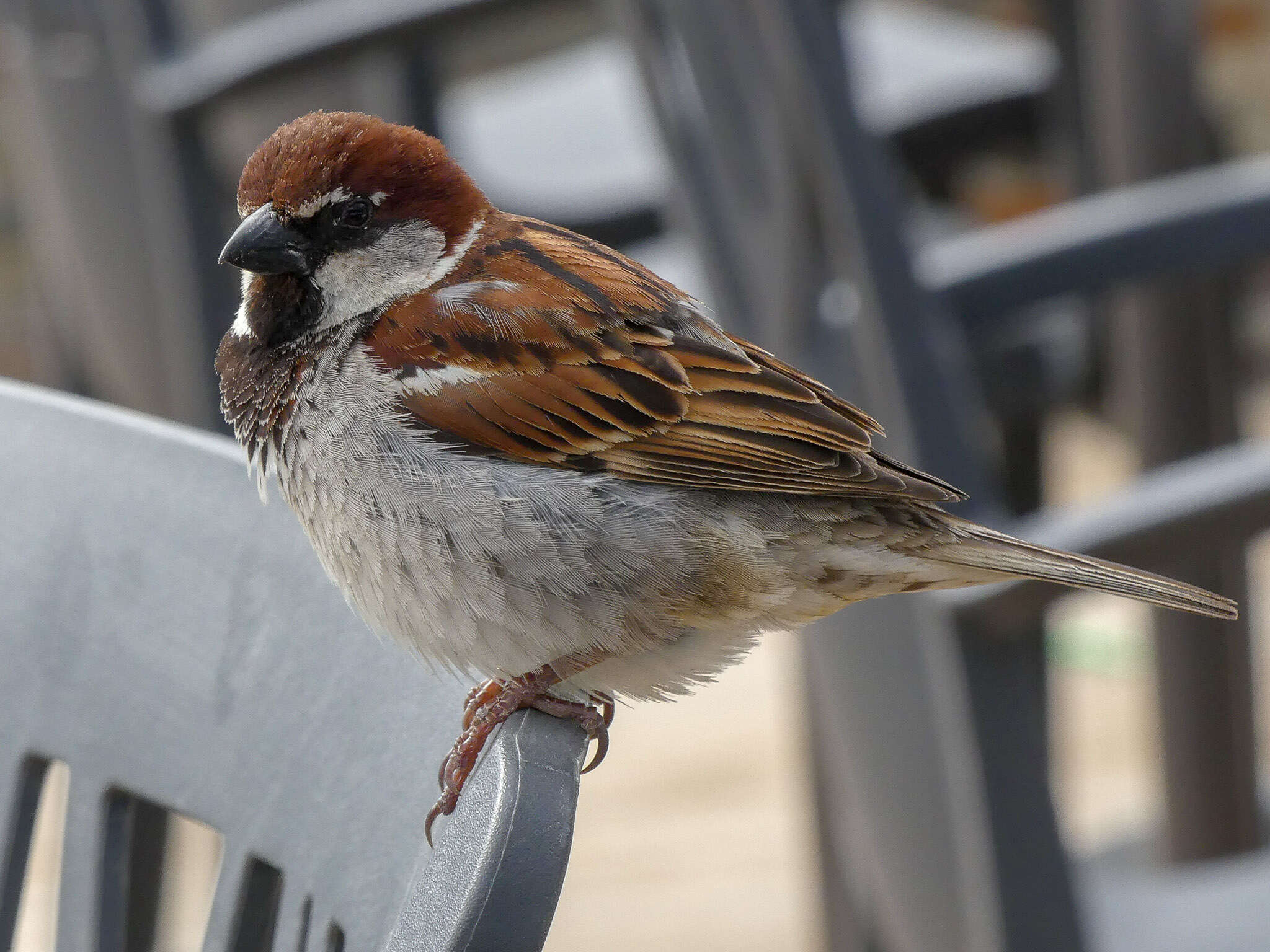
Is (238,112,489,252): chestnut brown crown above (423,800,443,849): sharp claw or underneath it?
above

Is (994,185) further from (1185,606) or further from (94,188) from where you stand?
(1185,606)

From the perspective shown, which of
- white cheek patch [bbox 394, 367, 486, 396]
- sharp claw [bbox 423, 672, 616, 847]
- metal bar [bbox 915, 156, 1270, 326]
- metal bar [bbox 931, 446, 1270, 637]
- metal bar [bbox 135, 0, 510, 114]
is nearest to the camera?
sharp claw [bbox 423, 672, 616, 847]

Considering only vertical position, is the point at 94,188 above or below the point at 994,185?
below

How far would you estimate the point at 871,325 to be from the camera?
1.64m

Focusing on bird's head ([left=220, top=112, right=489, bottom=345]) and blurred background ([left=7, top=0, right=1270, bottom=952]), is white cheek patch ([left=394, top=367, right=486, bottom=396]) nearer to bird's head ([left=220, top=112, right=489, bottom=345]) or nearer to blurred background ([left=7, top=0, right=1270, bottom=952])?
bird's head ([left=220, top=112, right=489, bottom=345])

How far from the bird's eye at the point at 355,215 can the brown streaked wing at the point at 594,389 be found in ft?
0.23

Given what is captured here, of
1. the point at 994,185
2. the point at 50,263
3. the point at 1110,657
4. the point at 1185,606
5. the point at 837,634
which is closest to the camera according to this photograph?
the point at 1185,606

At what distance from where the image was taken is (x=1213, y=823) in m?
2.24

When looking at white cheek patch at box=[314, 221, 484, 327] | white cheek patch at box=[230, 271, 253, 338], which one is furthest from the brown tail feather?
white cheek patch at box=[230, 271, 253, 338]

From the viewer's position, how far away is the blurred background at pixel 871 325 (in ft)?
5.29

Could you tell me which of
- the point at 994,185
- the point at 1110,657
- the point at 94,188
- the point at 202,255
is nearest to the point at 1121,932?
the point at 202,255

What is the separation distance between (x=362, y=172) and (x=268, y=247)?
87 mm

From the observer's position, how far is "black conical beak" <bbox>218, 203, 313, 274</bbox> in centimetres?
115

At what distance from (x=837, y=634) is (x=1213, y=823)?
0.78 m
